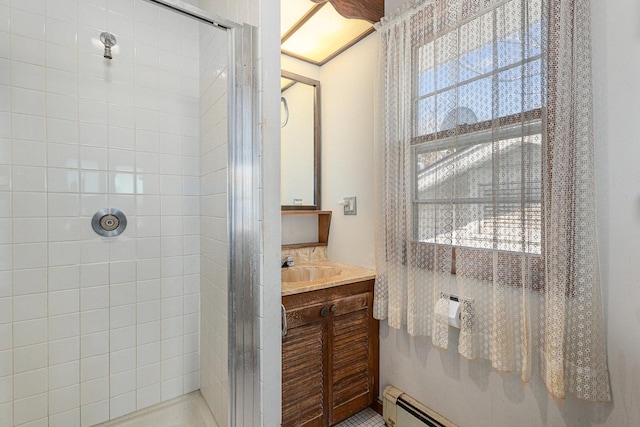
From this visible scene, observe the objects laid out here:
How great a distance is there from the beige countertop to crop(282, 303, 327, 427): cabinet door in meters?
0.10

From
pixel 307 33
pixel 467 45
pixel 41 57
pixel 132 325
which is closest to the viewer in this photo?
pixel 467 45

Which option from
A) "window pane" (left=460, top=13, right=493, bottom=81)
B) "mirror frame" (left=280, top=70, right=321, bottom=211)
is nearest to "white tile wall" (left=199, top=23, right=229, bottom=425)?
"mirror frame" (left=280, top=70, right=321, bottom=211)

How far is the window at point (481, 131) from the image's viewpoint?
1.00 m

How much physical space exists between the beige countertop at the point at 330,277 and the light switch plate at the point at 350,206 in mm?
356

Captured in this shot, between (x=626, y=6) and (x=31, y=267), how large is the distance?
2.38 metres

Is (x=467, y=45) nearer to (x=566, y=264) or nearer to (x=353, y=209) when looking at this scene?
(x=566, y=264)

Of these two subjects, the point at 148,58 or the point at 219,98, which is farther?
the point at 148,58

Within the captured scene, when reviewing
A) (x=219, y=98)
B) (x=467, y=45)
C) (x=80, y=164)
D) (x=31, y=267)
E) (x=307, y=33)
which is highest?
(x=307, y=33)

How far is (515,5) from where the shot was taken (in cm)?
103

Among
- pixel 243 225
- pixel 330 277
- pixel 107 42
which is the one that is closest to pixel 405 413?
pixel 330 277

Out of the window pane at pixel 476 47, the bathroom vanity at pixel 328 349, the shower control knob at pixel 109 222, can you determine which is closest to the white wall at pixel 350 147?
the bathroom vanity at pixel 328 349

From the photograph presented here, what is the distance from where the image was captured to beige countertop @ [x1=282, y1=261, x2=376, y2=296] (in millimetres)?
1403

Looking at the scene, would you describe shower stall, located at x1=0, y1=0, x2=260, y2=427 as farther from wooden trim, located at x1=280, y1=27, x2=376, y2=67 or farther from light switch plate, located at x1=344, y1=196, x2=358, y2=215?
light switch plate, located at x1=344, y1=196, x2=358, y2=215

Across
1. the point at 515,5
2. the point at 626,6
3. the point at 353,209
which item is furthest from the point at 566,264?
the point at 353,209
